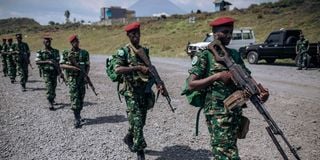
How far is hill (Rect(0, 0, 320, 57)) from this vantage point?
109ft

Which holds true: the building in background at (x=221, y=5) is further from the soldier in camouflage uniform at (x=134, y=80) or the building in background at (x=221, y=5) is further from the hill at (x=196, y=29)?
the soldier in camouflage uniform at (x=134, y=80)

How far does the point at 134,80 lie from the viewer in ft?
17.3

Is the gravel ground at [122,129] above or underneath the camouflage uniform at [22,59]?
underneath

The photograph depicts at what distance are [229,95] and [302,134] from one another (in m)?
3.71

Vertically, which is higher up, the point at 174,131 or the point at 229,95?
the point at 229,95

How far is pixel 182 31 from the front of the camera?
43156 millimetres

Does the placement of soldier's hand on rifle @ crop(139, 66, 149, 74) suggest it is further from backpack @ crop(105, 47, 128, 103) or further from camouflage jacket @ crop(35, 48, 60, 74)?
camouflage jacket @ crop(35, 48, 60, 74)

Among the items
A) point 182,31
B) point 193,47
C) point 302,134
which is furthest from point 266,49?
point 182,31

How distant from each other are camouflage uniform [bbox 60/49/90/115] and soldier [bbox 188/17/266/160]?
4497 millimetres

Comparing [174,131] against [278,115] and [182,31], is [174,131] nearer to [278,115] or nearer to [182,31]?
[278,115]

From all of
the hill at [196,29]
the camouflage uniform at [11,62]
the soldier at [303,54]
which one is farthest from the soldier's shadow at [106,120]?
the hill at [196,29]

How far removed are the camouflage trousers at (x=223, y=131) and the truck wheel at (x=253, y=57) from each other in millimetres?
17420

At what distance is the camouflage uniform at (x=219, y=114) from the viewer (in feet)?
12.1

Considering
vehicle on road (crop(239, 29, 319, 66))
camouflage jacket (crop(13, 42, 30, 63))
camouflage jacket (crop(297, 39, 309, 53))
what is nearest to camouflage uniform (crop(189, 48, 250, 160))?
camouflage jacket (crop(13, 42, 30, 63))
